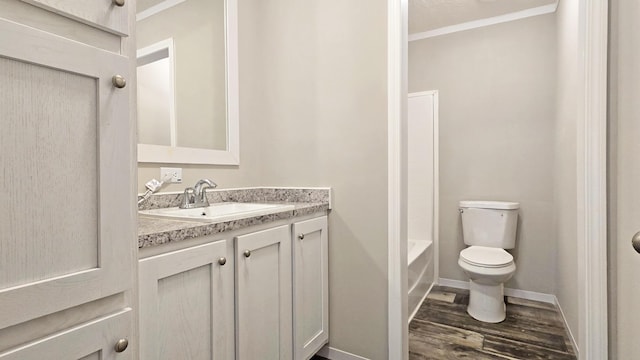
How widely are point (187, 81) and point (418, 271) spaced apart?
7.19 ft

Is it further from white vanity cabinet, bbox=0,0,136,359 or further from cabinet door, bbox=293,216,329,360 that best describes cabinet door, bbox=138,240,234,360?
cabinet door, bbox=293,216,329,360

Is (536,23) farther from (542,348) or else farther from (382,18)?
(542,348)

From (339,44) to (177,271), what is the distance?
1429 mm

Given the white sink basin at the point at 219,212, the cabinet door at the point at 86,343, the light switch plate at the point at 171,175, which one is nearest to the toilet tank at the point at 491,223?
the white sink basin at the point at 219,212

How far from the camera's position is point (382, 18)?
163 centimetres

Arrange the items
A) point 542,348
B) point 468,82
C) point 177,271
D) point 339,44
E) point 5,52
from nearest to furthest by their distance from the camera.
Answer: point 5,52 < point 177,271 < point 339,44 < point 542,348 < point 468,82

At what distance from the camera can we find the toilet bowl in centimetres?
225

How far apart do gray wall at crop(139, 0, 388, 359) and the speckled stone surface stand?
0.05m

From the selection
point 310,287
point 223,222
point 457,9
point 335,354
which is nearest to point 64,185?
point 223,222

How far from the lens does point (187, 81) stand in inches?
66.9

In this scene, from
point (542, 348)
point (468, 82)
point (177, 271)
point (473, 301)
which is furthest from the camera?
point (468, 82)

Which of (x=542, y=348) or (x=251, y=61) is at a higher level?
(x=251, y=61)

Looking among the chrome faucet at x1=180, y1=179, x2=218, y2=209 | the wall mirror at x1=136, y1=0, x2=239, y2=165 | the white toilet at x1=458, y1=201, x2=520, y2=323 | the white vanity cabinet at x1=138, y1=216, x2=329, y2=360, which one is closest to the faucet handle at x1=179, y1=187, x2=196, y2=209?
the chrome faucet at x1=180, y1=179, x2=218, y2=209

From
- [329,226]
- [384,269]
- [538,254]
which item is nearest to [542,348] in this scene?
[538,254]
